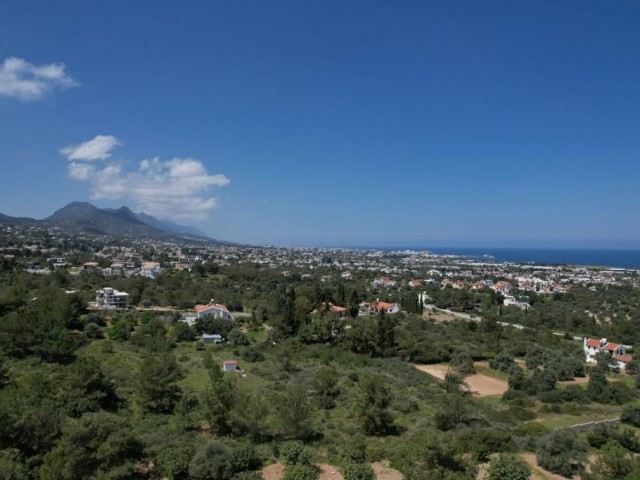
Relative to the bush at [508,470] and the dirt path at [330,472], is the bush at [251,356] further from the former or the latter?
the bush at [508,470]

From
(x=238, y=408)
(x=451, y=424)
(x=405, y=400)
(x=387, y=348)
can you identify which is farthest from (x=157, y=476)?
(x=387, y=348)

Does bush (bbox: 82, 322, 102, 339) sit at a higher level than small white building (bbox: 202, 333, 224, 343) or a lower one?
higher

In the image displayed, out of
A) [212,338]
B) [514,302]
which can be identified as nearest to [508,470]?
[212,338]

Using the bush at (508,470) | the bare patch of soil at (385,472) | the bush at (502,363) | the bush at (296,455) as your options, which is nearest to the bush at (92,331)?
the bush at (296,455)

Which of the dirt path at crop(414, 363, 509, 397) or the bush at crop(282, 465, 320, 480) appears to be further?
the dirt path at crop(414, 363, 509, 397)

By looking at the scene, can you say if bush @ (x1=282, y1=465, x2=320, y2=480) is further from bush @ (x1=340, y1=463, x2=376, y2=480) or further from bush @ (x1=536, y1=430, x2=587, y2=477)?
bush @ (x1=536, y1=430, x2=587, y2=477)

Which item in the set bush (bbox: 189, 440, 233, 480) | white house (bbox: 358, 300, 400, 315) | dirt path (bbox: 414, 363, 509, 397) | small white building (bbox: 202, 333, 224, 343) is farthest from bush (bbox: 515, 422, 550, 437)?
white house (bbox: 358, 300, 400, 315)
